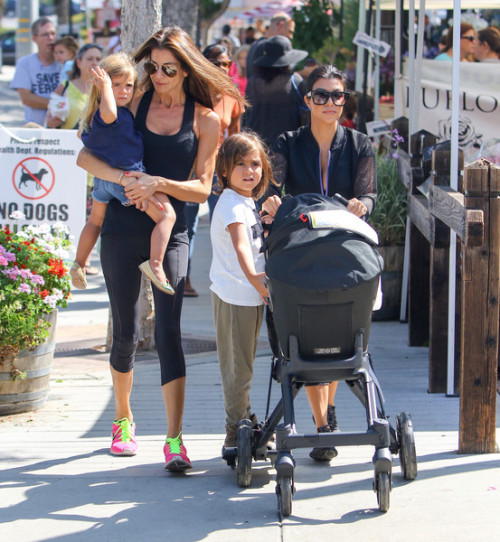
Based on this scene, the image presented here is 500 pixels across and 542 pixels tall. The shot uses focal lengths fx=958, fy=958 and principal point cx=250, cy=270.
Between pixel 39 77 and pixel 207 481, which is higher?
pixel 39 77

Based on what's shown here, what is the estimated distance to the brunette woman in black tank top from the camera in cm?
443

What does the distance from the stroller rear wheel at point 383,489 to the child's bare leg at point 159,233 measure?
1324mm

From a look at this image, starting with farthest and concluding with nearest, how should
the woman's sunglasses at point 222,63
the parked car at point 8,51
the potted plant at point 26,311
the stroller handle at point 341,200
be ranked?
1. the parked car at point 8,51
2. the woman's sunglasses at point 222,63
3. the potted plant at point 26,311
4. the stroller handle at point 341,200

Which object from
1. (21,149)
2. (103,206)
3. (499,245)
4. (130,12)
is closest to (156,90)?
(103,206)

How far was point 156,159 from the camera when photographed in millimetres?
4539

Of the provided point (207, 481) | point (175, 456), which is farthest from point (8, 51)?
point (207, 481)

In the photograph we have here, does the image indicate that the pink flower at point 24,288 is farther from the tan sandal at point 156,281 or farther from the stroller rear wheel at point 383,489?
the stroller rear wheel at point 383,489

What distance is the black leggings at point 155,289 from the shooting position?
4.49 metres

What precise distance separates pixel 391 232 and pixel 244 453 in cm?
A: 376

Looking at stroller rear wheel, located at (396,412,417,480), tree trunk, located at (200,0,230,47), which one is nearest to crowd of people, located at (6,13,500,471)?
stroller rear wheel, located at (396,412,417,480)

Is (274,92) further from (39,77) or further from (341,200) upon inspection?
(341,200)

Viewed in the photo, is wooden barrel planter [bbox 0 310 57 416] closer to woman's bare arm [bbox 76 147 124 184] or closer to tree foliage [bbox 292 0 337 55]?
woman's bare arm [bbox 76 147 124 184]

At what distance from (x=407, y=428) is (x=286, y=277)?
857 millimetres

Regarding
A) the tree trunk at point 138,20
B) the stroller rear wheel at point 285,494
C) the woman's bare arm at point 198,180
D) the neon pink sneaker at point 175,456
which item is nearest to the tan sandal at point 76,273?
the woman's bare arm at point 198,180
